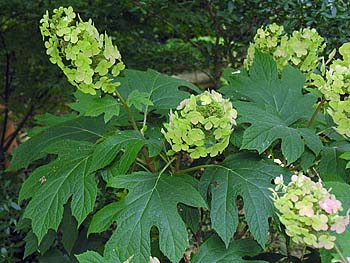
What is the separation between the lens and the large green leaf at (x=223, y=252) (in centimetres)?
126

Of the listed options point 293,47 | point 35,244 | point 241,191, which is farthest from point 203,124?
point 35,244

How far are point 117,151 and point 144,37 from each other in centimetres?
221

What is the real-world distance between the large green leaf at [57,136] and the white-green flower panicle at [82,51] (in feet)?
0.97

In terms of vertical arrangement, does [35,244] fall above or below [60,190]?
below

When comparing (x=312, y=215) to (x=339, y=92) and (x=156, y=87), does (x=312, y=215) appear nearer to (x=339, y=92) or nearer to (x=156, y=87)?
(x=339, y=92)

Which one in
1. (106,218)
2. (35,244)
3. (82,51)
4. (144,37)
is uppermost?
(82,51)

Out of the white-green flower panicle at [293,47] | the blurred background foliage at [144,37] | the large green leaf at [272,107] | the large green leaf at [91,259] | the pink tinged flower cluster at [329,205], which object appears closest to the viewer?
the pink tinged flower cluster at [329,205]

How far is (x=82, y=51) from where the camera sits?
1.26 m

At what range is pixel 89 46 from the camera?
126 centimetres

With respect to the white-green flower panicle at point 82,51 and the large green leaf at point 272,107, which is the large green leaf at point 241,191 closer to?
the large green leaf at point 272,107

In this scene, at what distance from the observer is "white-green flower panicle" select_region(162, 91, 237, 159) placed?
117cm

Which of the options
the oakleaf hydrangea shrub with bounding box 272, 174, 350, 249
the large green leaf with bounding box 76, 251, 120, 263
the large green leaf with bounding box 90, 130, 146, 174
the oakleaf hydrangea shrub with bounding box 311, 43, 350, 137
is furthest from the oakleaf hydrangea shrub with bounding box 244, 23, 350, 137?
the large green leaf with bounding box 76, 251, 120, 263

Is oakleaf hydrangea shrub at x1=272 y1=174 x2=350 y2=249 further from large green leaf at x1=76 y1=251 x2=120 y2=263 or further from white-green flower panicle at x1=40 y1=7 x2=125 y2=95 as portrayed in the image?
white-green flower panicle at x1=40 y1=7 x2=125 y2=95

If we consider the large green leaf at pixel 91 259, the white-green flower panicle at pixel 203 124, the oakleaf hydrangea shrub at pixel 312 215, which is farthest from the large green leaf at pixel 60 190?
the oakleaf hydrangea shrub at pixel 312 215
